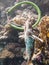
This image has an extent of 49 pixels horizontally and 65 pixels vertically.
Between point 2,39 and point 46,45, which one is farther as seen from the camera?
point 2,39

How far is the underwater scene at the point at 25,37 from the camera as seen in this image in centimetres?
425

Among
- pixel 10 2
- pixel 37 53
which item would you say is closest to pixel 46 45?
pixel 37 53

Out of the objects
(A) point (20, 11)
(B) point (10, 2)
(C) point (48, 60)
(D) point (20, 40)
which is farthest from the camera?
(B) point (10, 2)

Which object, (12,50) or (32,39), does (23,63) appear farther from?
(32,39)

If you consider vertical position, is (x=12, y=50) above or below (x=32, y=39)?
below

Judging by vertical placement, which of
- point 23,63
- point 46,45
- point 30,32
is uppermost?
point 30,32

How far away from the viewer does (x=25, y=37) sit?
14.8 feet

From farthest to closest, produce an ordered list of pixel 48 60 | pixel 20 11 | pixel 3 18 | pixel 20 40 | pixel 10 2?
pixel 10 2
pixel 3 18
pixel 20 11
pixel 20 40
pixel 48 60

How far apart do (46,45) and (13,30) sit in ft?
6.16

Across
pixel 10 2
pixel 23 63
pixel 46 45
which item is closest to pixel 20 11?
pixel 10 2

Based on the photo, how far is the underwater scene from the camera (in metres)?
4.25

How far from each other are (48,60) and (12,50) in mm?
1701

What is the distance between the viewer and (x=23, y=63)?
514cm

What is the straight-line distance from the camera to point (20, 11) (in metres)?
7.20
